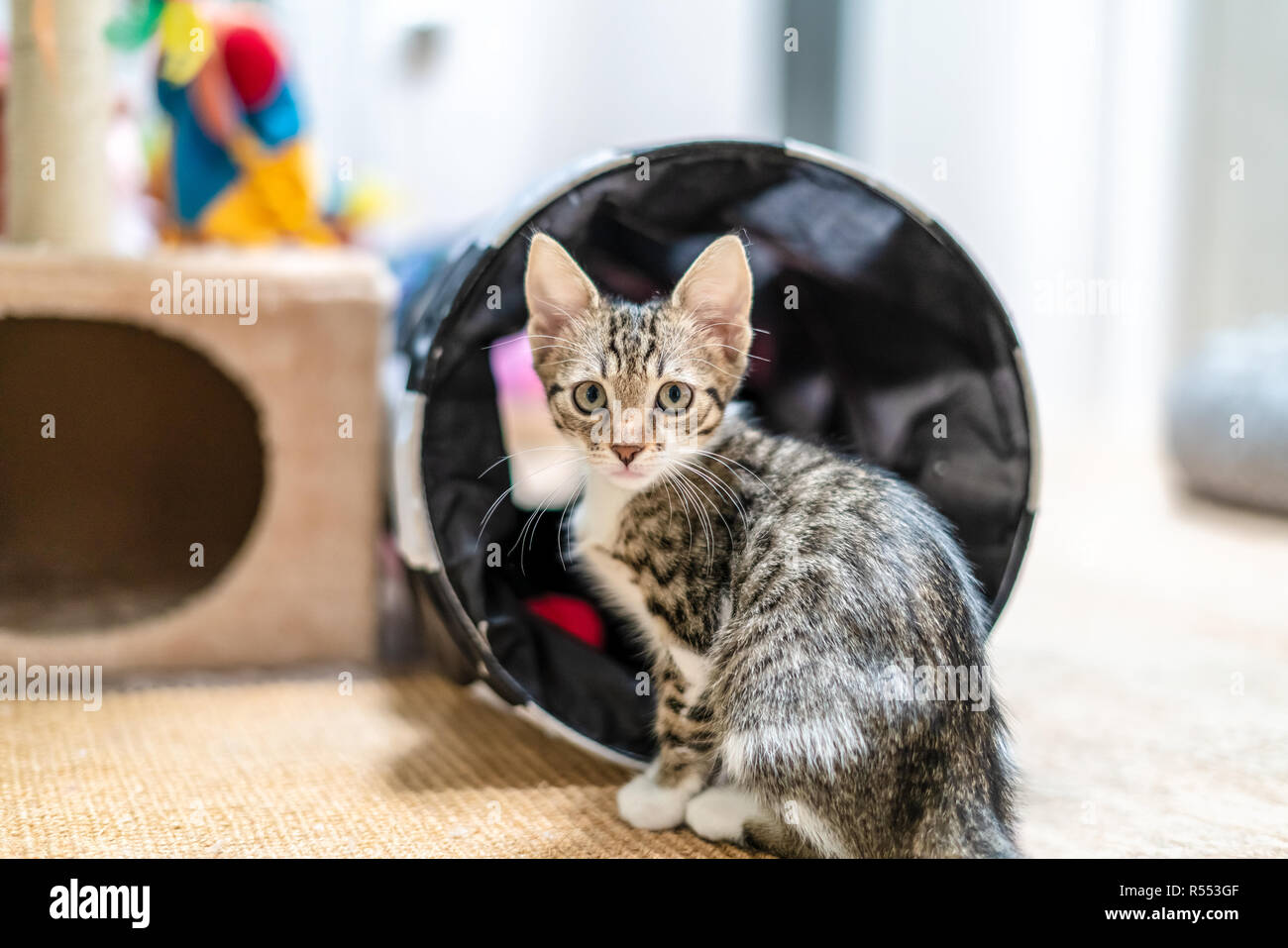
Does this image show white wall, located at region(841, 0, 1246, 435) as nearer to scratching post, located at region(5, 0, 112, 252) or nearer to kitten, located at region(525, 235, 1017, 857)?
kitten, located at region(525, 235, 1017, 857)

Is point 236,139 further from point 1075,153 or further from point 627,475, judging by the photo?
point 1075,153

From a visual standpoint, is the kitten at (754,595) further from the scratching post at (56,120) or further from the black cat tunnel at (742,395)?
the scratching post at (56,120)

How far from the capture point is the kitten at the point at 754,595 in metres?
0.96

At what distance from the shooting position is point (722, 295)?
114 centimetres

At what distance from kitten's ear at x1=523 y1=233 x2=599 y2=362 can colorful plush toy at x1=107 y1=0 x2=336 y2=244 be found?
1.11 m

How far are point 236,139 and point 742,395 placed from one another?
43.4 inches

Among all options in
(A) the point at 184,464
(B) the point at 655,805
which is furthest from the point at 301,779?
(A) the point at 184,464

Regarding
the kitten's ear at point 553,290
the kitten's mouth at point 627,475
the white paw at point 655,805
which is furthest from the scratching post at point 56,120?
the white paw at point 655,805

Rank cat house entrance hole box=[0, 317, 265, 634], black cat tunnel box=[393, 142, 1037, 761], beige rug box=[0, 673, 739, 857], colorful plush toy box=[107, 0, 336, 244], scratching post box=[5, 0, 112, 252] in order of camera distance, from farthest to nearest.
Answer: colorful plush toy box=[107, 0, 336, 244] → cat house entrance hole box=[0, 317, 265, 634] → scratching post box=[5, 0, 112, 252] → black cat tunnel box=[393, 142, 1037, 761] → beige rug box=[0, 673, 739, 857]

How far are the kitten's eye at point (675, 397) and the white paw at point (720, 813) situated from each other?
0.40 meters

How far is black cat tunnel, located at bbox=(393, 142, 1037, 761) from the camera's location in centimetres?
123
